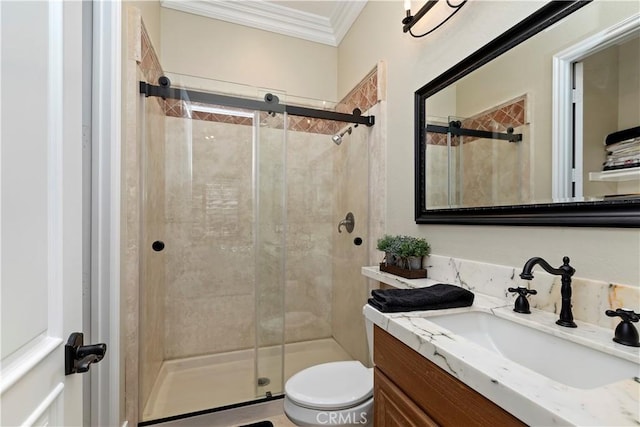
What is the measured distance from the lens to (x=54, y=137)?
549 millimetres

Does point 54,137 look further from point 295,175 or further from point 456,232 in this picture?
point 295,175

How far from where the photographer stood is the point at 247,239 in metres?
2.22

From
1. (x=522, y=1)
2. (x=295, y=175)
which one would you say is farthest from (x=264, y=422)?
(x=522, y=1)

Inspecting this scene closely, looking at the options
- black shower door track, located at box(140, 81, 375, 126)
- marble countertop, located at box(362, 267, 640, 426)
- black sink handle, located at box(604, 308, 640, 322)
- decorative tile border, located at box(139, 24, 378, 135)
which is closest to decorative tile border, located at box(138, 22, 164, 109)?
decorative tile border, located at box(139, 24, 378, 135)

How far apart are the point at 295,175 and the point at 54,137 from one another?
6.10 ft

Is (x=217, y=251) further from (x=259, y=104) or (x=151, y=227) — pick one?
(x=259, y=104)

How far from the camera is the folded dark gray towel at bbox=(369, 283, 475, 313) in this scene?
3.07ft

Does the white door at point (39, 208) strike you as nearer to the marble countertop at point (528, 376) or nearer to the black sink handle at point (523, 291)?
the marble countertop at point (528, 376)

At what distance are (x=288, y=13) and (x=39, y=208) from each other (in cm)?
258

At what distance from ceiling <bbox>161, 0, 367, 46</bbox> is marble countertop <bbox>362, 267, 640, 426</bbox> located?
2310 millimetres

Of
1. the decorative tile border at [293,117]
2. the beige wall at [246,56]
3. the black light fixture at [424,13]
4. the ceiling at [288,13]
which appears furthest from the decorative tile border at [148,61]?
the black light fixture at [424,13]

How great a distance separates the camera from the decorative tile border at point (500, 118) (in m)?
1.03

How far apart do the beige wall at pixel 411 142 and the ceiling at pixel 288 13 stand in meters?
0.18

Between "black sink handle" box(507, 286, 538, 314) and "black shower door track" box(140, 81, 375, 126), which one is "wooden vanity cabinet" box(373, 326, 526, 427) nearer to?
"black sink handle" box(507, 286, 538, 314)
